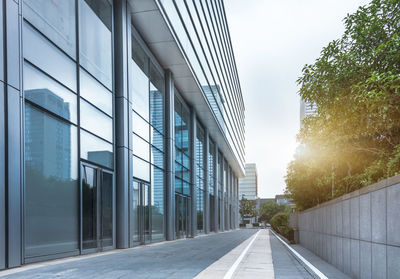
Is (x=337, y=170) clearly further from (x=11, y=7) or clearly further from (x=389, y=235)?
(x=11, y=7)

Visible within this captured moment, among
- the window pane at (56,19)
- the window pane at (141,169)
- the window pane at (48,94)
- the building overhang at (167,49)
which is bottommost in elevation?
the window pane at (141,169)

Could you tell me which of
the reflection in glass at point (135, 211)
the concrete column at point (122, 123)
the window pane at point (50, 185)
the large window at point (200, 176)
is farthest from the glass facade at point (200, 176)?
the window pane at point (50, 185)

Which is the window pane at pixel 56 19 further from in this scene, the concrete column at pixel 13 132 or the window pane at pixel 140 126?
the window pane at pixel 140 126

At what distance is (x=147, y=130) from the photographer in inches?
803

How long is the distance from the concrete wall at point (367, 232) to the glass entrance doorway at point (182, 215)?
15.5 meters

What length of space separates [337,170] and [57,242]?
12.1m

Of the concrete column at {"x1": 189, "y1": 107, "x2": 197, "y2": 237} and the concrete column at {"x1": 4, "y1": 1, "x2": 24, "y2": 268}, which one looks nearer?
the concrete column at {"x1": 4, "y1": 1, "x2": 24, "y2": 268}

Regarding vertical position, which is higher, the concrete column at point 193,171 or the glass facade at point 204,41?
the glass facade at point 204,41

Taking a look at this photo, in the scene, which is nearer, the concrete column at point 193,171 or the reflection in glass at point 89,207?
the reflection in glass at point 89,207

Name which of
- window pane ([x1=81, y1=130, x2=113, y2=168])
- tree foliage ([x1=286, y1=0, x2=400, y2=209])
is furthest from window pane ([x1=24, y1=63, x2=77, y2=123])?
tree foliage ([x1=286, y1=0, x2=400, y2=209])

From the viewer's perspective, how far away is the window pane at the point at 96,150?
13328 millimetres

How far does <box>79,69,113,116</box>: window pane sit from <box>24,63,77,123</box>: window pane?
33.6 inches

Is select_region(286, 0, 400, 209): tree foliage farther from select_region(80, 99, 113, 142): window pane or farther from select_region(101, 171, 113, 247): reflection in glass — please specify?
select_region(101, 171, 113, 247): reflection in glass

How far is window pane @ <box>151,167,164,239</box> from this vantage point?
69.1 feet
